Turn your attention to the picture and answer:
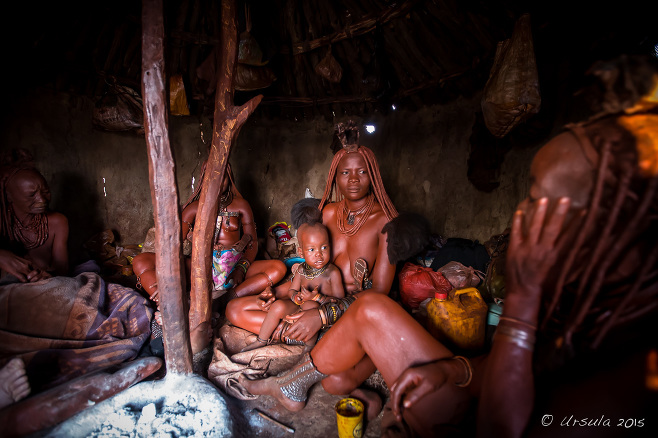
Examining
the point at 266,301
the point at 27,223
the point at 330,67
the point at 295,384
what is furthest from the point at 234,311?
the point at 330,67

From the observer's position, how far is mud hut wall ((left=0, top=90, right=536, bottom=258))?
13.8 ft

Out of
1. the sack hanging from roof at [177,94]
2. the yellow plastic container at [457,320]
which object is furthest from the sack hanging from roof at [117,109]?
the yellow plastic container at [457,320]

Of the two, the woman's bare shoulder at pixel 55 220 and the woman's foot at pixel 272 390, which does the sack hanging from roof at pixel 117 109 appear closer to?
the woman's bare shoulder at pixel 55 220

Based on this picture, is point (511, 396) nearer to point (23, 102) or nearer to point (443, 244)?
point (443, 244)

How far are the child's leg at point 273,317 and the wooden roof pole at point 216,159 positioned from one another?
1.83 feet

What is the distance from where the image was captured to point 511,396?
103 centimetres

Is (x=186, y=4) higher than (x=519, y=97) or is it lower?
higher

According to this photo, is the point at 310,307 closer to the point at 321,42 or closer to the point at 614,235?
the point at 614,235

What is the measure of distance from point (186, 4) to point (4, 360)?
4312 mm

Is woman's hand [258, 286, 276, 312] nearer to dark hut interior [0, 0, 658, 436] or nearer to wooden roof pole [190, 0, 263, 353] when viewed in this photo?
wooden roof pole [190, 0, 263, 353]

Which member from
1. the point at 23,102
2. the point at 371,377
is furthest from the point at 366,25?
the point at 23,102

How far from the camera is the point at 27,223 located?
10.3 ft

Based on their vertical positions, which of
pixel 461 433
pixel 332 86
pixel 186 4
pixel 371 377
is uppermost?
pixel 186 4

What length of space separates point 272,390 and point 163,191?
5.35 feet
